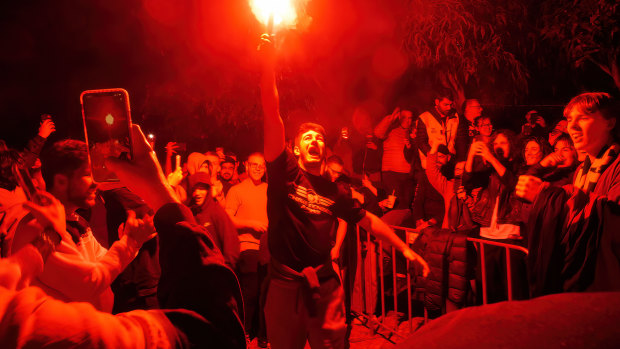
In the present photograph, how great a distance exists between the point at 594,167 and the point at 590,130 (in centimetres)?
28

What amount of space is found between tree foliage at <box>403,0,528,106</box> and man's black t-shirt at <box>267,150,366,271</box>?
817 cm

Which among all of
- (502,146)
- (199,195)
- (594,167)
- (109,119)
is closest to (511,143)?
(502,146)

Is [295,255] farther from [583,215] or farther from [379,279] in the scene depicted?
[379,279]

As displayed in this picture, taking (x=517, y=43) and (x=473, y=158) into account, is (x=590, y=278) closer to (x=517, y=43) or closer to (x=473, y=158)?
(x=473, y=158)

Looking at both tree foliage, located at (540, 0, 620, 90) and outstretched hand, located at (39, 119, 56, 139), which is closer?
outstretched hand, located at (39, 119, 56, 139)

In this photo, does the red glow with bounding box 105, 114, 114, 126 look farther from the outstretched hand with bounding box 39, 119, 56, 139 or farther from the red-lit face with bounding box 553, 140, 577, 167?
the outstretched hand with bounding box 39, 119, 56, 139

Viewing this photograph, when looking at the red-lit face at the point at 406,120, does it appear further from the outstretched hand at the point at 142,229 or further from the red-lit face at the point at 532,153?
the outstretched hand at the point at 142,229

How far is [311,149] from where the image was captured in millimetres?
4531

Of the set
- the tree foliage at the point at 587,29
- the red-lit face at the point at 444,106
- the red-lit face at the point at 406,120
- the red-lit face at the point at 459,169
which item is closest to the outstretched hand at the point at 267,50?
the red-lit face at the point at 459,169

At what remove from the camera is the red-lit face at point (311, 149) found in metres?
4.53

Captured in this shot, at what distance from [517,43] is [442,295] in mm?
8620

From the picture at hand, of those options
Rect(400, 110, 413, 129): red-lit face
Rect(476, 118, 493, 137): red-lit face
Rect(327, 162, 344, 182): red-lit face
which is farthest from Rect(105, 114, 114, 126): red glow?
Rect(400, 110, 413, 129): red-lit face

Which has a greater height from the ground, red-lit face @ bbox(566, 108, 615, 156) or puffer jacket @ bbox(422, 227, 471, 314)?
red-lit face @ bbox(566, 108, 615, 156)

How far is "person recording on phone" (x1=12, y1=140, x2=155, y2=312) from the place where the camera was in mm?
1905
